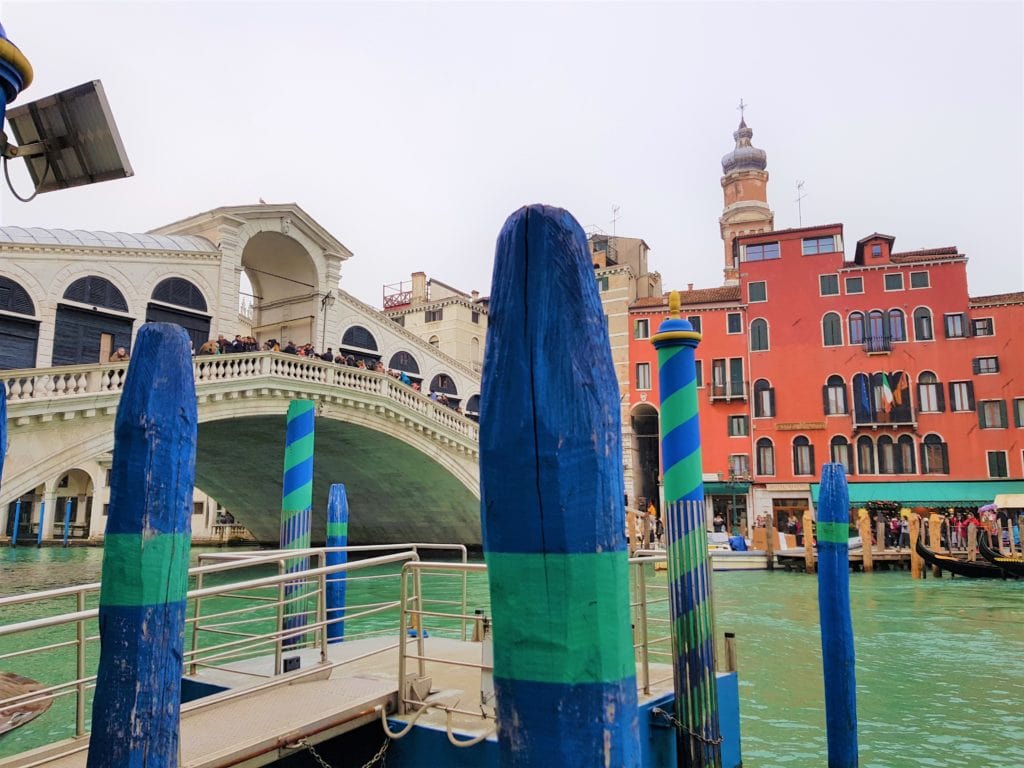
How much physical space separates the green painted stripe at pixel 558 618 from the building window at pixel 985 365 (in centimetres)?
2484

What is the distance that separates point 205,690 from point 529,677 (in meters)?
3.75

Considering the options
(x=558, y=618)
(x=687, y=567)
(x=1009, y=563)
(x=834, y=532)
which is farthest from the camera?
(x=1009, y=563)

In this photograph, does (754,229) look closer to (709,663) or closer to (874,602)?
(874,602)

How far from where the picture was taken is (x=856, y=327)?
23172mm

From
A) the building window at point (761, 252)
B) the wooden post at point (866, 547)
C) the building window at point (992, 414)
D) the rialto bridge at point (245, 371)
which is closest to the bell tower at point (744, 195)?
the building window at point (761, 252)

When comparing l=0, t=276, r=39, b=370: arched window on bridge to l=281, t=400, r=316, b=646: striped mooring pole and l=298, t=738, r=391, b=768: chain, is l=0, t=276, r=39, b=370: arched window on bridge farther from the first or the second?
l=298, t=738, r=391, b=768: chain

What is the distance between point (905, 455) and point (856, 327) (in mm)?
4129

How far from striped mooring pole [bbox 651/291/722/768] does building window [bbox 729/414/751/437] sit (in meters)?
20.9

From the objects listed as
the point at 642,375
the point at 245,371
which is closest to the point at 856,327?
the point at 642,375

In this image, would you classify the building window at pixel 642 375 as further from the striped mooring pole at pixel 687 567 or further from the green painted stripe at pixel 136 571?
the green painted stripe at pixel 136 571

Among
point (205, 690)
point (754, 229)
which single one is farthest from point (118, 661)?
point (754, 229)

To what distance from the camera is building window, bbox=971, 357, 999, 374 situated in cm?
2186

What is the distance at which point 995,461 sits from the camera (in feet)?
70.4

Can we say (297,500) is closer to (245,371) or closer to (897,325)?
(245,371)
